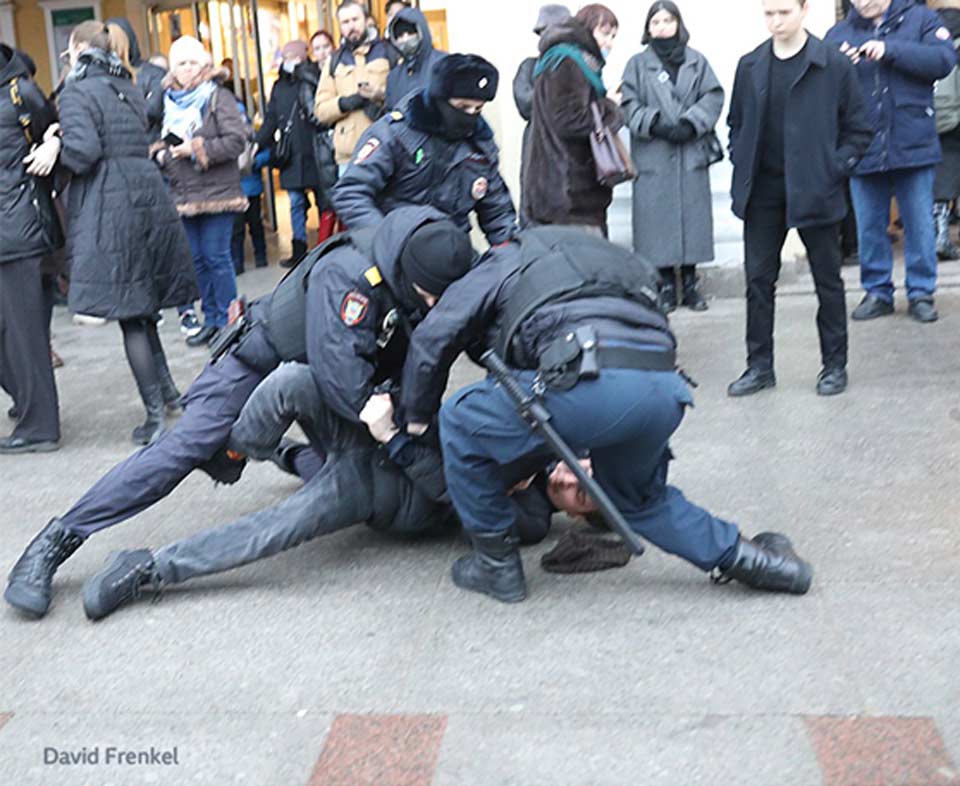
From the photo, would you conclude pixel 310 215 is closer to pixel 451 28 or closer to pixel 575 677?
pixel 451 28

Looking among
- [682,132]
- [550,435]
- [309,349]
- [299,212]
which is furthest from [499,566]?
[299,212]

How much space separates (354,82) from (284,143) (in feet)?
5.16

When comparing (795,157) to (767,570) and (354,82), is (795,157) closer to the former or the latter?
(767,570)

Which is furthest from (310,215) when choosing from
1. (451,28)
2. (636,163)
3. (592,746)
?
(592,746)

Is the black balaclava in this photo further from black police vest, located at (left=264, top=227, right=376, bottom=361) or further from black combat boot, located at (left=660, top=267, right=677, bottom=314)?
black police vest, located at (left=264, top=227, right=376, bottom=361)

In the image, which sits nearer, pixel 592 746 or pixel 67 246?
pixel 592 746

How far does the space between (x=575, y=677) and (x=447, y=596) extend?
76cm

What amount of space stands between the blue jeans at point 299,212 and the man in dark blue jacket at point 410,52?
2.34 metres

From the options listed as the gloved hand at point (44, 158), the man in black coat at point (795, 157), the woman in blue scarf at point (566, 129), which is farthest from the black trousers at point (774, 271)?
the gloved hand at point (44, 158)

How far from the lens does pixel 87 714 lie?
13.0 feet

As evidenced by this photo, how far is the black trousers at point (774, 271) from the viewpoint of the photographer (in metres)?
6.78

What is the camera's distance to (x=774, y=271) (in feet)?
22.7

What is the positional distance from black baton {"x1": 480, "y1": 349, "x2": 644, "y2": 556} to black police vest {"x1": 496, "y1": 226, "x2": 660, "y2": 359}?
0.36ft

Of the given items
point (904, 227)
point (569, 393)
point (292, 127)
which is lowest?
point (904, 227)
